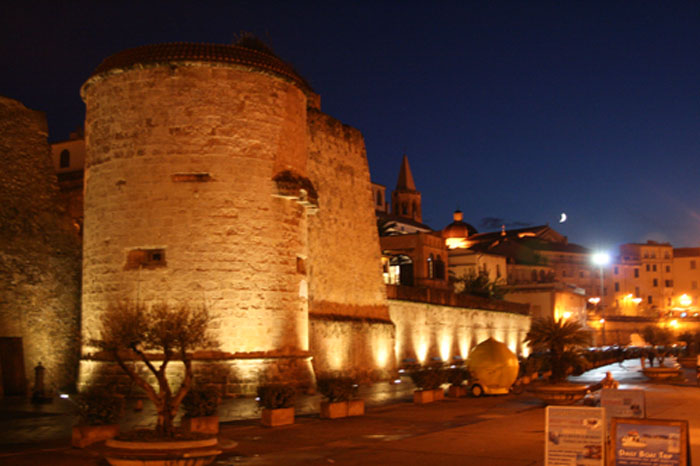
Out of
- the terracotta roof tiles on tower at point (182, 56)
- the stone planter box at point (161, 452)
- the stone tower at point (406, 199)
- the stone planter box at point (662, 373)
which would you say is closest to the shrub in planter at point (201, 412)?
the stone planter box at point (161, 452)

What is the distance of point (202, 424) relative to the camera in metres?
14.6

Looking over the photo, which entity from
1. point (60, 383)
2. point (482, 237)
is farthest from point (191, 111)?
point (482, 237)

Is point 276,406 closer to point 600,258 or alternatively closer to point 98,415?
point 98,415

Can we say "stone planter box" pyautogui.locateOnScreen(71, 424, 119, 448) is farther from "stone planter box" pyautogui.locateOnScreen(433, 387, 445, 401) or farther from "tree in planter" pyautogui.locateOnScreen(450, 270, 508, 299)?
"tree in planter" pyautogui.locateOnScreen(450, 270, 508, 299)

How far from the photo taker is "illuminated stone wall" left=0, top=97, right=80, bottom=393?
77.8 feet

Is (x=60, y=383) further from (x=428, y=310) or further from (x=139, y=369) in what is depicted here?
(x=428, y=310)

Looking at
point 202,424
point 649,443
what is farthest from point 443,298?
point 649,443

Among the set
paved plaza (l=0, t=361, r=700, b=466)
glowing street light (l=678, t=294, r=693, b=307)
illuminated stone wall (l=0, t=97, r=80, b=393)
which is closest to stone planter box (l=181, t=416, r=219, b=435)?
paved plaza (l=0, t=361, r=700, b=466)

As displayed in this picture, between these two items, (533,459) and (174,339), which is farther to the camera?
(174,339)

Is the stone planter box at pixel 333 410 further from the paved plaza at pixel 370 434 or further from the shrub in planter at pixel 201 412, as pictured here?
the shrub in planter at pixel 201 412

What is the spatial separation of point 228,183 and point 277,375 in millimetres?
5338

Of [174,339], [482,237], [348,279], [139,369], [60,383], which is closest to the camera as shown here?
[174,339]

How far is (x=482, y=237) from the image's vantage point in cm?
10225

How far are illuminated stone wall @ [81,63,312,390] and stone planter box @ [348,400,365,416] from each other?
4.32 metres
